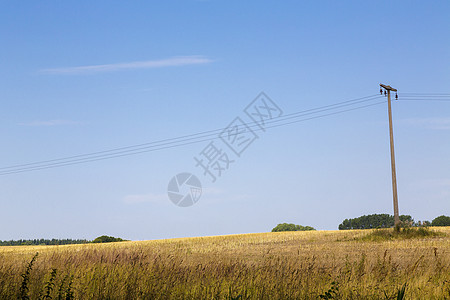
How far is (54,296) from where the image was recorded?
8172 mm

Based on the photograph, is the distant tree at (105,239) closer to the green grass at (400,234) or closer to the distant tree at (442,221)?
the green grass at (400,234)

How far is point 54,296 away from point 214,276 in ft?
11.2

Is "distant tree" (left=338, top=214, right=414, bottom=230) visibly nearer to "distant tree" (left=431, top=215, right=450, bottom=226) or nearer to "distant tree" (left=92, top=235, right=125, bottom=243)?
"distant tree" (left=431, top=215, right=450, bottom=226)

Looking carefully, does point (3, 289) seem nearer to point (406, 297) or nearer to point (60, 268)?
point (60, 268)

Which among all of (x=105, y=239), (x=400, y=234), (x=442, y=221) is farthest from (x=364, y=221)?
(x=400, y=234)

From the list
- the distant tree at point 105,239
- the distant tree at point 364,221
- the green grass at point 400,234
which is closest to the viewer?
the green grass at point 400,234

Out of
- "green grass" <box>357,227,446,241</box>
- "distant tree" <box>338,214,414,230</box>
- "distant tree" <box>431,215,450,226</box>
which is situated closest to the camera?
"green grass" <box>357,227,446,241</box>

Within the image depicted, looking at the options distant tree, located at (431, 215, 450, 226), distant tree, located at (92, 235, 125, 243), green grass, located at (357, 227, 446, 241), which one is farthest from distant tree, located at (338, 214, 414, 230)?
green grass, located at (357, 227, 446, 241)

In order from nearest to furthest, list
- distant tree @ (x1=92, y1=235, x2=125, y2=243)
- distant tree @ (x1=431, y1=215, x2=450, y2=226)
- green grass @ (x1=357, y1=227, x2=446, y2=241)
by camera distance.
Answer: green grass @ (x1=357, y1=227, x2=446, y2=241), distant tree @ (x1=92, y1=235, x2=125, y2=243), distant tree @ (x1=431, y1=215, x2=450, y2=226)

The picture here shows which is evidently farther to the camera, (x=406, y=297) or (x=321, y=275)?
(x=321, y=275)

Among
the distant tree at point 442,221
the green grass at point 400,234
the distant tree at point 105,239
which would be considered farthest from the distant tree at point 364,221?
the green grass at point 400,234

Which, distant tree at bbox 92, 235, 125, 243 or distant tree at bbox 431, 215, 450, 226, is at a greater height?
distant tree at bbox 431, 215, 450, 226

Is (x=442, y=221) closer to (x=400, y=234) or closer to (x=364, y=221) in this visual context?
(x=364, y=221)

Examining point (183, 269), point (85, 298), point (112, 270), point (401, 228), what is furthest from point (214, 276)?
point (401, 228)
